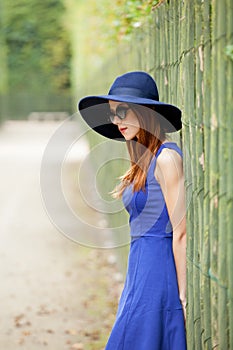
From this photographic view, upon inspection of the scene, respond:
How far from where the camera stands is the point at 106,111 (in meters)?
3.34

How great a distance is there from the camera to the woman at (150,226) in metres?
2.98

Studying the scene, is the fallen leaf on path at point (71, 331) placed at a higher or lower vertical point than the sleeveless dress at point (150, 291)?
lower

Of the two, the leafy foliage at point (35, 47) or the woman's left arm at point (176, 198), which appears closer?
the woman's left arm at point (176, 198)

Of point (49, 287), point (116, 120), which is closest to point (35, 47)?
point (49, 287)

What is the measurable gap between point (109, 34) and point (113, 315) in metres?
4.57

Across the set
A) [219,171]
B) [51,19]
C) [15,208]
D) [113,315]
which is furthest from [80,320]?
[51,19]

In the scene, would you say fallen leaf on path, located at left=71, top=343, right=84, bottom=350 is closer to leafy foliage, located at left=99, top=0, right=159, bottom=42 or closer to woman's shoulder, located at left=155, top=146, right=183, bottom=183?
leafy foliage, located at left=99, top=0, right=159, bottom=42

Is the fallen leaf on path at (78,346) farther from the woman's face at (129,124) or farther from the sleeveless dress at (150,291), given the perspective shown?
the woman's face at (129,124)

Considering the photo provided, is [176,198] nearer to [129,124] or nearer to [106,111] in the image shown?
[129,124]

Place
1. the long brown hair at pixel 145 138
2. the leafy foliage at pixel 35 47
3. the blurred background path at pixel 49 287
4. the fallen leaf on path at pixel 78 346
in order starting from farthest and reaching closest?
the leafy foliage at pixel 35 47 → the blurred background path at pixel 49 287 → the fallen leaf on path at pixel 78 346 → the long brown hair at pixel 145 138

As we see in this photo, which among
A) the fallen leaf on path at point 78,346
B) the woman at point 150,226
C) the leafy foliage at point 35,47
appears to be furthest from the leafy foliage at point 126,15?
the leafy foliage at point 35,47

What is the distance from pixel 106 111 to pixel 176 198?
62 centimetres

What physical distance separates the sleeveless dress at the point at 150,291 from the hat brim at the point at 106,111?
288 mm

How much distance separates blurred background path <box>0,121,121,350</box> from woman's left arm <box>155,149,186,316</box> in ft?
7.24
